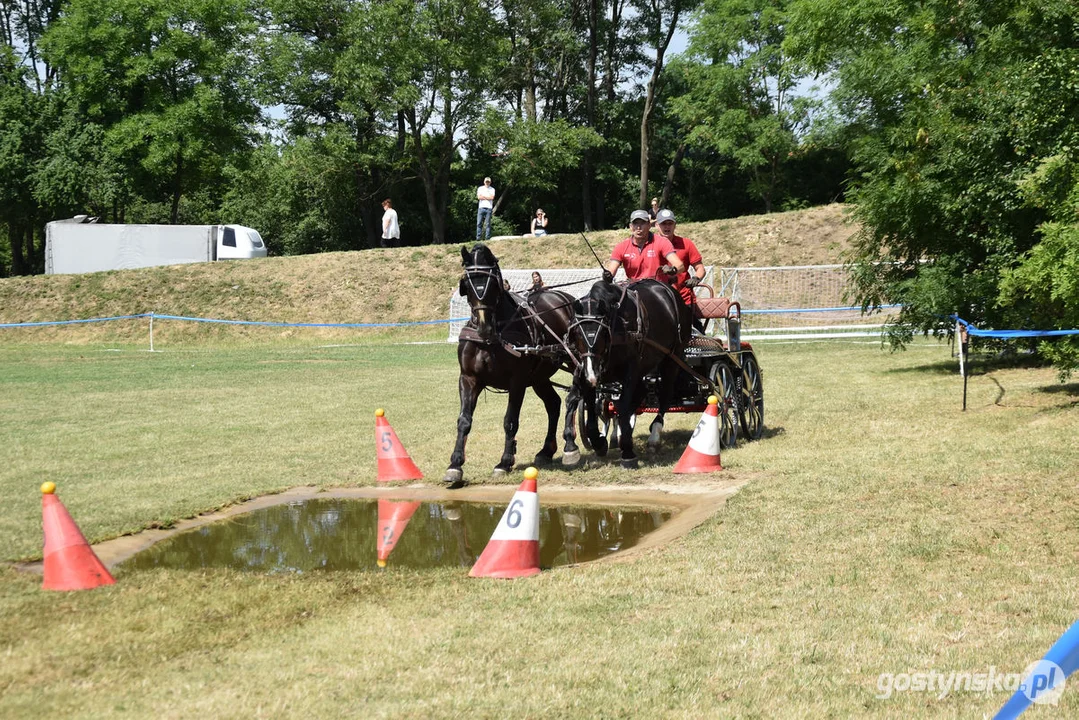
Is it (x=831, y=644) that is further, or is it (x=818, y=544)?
(x=818, y=544)

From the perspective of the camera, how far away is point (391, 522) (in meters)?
9.45

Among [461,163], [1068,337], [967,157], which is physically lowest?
[1068,337]

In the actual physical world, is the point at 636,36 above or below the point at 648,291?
above

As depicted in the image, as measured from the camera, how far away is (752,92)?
51.8m

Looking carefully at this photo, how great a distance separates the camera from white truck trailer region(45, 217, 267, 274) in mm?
43969

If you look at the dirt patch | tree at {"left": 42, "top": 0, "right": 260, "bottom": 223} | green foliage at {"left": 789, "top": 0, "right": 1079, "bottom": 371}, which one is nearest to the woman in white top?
tree at {"left": 42, "top": 0, "right": 260, "bottom": 223}

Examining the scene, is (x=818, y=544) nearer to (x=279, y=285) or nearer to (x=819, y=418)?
(x=819, y=418)

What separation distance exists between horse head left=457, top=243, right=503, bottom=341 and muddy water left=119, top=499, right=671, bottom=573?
1.72m

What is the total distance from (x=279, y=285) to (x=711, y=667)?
36.7 m

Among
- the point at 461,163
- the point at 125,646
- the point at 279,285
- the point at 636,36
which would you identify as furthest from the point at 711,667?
the point at 636,36

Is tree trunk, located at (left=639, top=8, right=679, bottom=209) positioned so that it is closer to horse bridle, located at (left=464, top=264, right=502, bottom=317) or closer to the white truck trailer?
the white truck trailer

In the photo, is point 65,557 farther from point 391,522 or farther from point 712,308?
point 712,308

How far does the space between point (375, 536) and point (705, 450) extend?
366 cm
